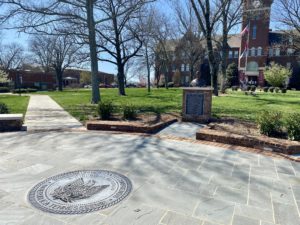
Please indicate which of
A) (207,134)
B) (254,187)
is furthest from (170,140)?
(254,187)

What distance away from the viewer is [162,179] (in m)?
3.83

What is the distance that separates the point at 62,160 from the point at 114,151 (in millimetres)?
1100

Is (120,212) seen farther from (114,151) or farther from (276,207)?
(114,151)

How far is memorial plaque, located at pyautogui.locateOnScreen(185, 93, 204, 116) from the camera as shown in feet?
27.8

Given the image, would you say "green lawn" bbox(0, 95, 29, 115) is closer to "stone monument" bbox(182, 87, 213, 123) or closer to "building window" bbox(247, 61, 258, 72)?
"stone monument" bbox(182, 87, 213, 123)

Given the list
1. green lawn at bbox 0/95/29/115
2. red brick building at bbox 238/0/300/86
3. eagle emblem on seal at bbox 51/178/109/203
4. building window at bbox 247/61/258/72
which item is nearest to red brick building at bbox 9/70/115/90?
green lawn at bbox 0/95/29/115

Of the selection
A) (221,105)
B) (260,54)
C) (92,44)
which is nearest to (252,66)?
(260,54)

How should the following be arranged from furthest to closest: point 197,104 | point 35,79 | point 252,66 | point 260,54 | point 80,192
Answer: point 35,79 < point 252,66 < point 260,54 < point 197,104 < point 80,192

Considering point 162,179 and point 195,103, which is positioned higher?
point 195,103

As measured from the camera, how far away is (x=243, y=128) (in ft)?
23.6

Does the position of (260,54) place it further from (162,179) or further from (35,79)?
(35,79)

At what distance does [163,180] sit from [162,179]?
4 centimetres

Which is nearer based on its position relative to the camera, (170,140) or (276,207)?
(276,207)

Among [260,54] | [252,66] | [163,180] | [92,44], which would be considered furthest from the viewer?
[252,66]
